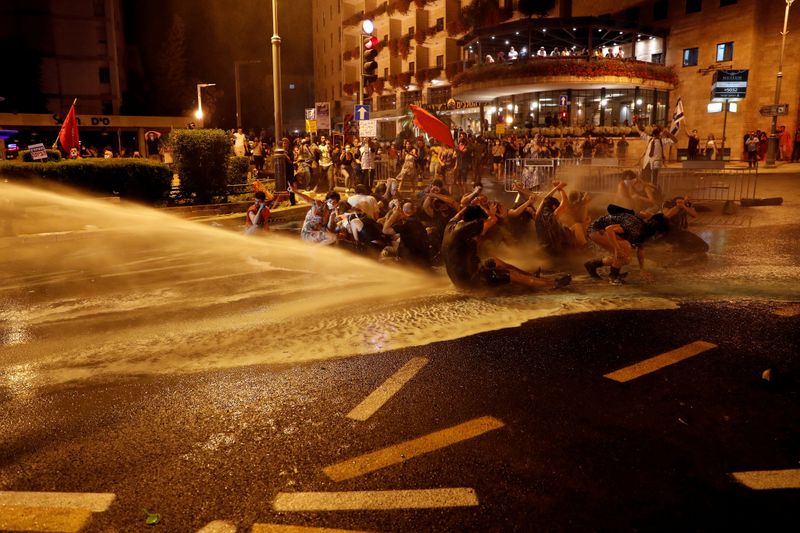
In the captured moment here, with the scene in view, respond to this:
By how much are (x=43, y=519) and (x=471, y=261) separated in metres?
5.45

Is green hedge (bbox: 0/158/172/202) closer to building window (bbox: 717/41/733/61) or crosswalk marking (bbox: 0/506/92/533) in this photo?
crosswalk marking (bbox: 0/506/92/533)

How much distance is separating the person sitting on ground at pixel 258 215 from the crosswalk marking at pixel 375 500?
963cm

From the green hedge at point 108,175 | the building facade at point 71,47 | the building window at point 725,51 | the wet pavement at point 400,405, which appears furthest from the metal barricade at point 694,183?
the building facade at point 71,47

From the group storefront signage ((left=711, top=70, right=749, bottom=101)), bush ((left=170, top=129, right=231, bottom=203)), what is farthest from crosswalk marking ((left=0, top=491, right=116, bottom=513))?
storefront signage ((left=711, top=70, right=749, bottom=101))

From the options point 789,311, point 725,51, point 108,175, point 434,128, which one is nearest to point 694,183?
point 434,128

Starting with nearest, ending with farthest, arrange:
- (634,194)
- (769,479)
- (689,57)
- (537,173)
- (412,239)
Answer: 1. (769,479)
2. (412,239)
3. (634,194)
4. (537,173)
5. (689,57)

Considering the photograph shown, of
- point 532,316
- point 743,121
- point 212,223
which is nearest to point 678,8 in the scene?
point 743,121

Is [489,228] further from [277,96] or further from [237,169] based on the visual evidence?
[237,169]

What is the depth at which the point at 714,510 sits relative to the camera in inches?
125

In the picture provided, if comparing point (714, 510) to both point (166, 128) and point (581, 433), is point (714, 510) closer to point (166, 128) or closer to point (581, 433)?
point (581, 433)

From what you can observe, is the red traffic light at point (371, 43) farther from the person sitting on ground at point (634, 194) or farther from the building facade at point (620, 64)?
the building facade at point (620, 64)

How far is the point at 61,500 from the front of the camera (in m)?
3.32

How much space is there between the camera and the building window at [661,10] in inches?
1439

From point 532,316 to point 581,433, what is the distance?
273 centimetres
